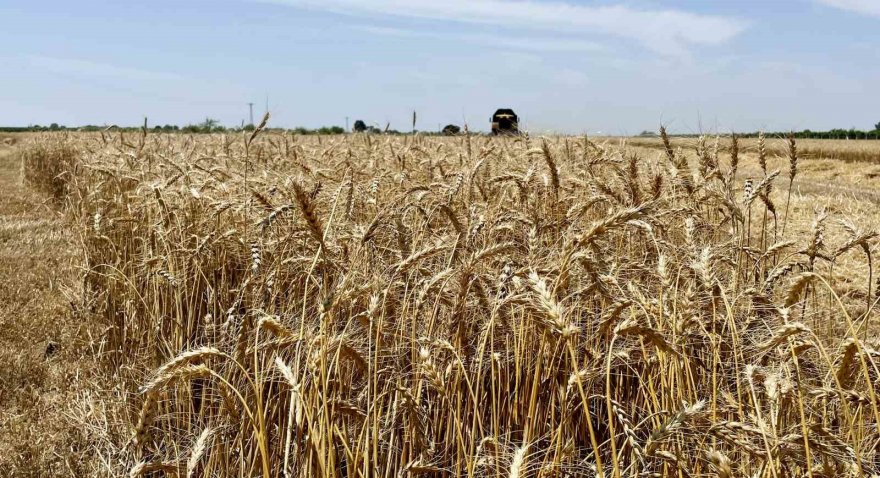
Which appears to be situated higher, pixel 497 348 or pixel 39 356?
pixel 497 348

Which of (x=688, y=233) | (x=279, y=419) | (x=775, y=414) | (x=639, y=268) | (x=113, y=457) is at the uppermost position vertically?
(x=688, y=233)

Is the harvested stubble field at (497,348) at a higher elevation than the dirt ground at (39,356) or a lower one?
higher

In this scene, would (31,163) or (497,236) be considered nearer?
(497,236)

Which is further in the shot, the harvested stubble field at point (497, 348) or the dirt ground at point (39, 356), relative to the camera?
the dirt ground at point (39, 356)

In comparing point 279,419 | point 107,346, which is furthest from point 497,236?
point 107,346

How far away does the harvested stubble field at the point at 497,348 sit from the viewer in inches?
78.8

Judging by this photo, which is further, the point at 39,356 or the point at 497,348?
the point at 39,356

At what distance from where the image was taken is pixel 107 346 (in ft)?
14.7

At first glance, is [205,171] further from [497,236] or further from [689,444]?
[689,444]

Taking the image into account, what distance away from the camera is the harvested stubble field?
2.00 metres

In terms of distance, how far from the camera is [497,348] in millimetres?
2893

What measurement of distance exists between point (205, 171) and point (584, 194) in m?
2.83

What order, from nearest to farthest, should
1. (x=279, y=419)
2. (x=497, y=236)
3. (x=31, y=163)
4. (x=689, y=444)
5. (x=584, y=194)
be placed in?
(x=689, y=444), (x=279, y=419), (x=497, y=236), (x=584, y=194), (x=31, y=163)

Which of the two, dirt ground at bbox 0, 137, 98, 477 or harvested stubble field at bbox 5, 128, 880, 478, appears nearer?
harvested stubble field at bbox 5, 128, 880, 478
